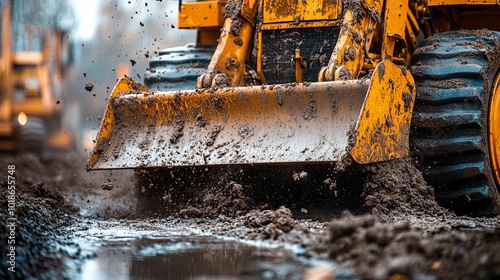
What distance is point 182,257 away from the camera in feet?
14.5

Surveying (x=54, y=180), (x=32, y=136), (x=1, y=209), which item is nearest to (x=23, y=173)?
(x=54, y=180)

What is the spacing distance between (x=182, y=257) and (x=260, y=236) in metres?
0.62

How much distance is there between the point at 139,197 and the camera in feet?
22.0

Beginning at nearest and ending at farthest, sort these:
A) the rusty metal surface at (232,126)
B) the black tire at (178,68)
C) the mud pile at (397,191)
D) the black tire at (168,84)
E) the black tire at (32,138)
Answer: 1. the rusty metal surface at (232,126)
2. the mud pile at (397,191)
3. the black tire at (168,84)
4. the black tire at (178,68)
5. the black tire at (32,138)

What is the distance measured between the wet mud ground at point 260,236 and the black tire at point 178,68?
1.02 metres

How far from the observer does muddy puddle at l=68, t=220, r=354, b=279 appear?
3.92 metres

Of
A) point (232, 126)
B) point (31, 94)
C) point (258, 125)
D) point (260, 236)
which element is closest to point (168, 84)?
point (232, 126)

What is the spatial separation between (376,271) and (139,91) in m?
3.69

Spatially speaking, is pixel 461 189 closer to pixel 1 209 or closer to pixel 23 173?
pixel 1 209

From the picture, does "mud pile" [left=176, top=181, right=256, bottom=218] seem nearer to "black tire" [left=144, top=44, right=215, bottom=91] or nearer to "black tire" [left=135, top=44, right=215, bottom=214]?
"black tire" [left=135, top=44, right=215, bottom=214]

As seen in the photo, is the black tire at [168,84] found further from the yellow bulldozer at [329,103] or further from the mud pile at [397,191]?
the mud pile at [397,191]

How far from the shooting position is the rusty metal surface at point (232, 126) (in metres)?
5.64

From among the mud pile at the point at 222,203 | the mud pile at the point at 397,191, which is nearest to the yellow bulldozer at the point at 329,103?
the mud pile at the point at 397,191

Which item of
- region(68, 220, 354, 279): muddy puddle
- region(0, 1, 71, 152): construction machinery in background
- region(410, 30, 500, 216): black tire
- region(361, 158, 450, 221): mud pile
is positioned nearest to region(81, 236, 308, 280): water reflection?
region(68, 220, 354, 279): muddy puddle
